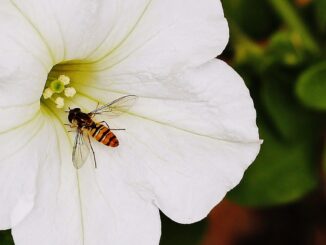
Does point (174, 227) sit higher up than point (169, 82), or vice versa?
point (169, 82)

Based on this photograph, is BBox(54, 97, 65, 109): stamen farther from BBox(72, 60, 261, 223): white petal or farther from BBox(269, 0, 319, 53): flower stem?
BBox(269, 0, 319, 53): flower stem

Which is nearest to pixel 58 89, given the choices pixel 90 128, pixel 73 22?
pixel 90 128

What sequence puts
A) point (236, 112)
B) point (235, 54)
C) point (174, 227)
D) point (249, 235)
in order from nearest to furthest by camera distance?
point (236, 112)
point (174, 227)
point (235, 54)
point (249, 235)

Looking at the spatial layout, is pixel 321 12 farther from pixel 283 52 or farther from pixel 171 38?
pixel 171 38

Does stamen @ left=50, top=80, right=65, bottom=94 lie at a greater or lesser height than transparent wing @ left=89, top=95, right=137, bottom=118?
greater

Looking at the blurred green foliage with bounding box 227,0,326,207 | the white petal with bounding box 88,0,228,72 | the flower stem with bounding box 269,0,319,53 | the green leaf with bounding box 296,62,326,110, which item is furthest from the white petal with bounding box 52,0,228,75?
the flower stem with bounding box 269,0,319,53

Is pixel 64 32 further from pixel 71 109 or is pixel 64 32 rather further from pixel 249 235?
pixel 249 235

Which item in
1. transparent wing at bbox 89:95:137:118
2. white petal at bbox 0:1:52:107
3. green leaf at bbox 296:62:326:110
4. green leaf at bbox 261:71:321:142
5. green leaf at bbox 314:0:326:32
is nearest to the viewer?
white petal at bbox 0:1:52:107

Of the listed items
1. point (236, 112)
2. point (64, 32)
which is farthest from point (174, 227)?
point (64, 32)
